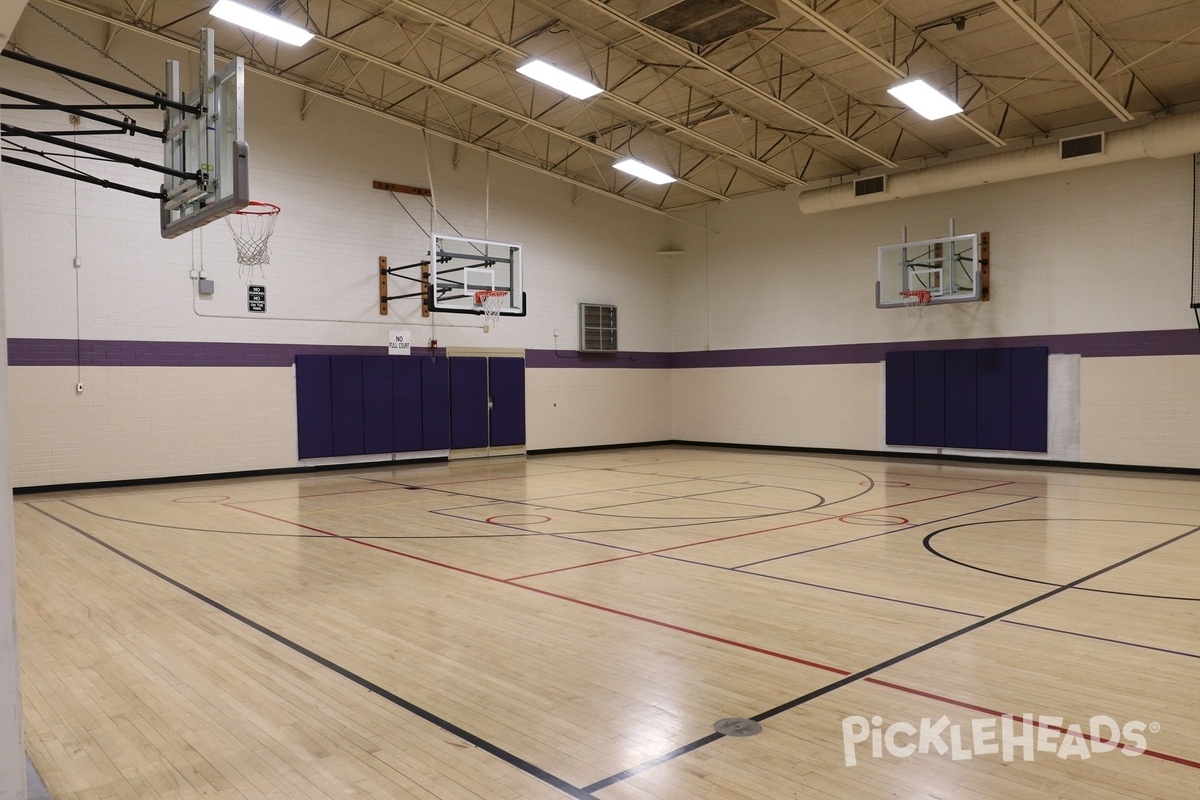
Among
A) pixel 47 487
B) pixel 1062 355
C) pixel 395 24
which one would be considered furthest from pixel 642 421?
pixel 47 487

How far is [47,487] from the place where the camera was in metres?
12.6

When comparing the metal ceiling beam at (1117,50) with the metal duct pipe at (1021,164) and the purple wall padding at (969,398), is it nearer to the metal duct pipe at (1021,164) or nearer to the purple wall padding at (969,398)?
the metal duct pipe at (1021,164)

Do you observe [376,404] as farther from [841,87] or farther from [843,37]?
[843,37]

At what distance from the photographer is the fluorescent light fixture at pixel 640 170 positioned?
1628cm

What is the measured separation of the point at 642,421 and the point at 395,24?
456 inches

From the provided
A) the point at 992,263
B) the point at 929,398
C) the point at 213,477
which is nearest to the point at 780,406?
the point at 929,398

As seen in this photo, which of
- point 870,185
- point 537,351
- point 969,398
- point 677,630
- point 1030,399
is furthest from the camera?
point 537,351

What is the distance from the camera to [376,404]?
1636 centimetres

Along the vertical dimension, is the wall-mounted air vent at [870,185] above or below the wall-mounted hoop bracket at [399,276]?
above

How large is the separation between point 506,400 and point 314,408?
14.3 ft

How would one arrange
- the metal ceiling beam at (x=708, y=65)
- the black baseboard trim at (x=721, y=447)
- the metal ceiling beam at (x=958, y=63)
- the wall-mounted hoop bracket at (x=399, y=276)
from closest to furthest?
the metal ceiling beam at (x=708, y=65), the metal ceiling beam at (x=958, y=63), the black baseboard trim at (x=721, y=447), the wall-mounted hoop bracket at (x=399, y=276)

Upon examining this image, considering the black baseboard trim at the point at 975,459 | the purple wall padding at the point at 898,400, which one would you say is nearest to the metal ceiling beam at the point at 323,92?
the purple wall padding at the point at 898,400

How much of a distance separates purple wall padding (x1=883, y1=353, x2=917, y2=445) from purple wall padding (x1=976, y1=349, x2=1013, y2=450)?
138cm

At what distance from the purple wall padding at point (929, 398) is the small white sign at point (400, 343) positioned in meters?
10.4
